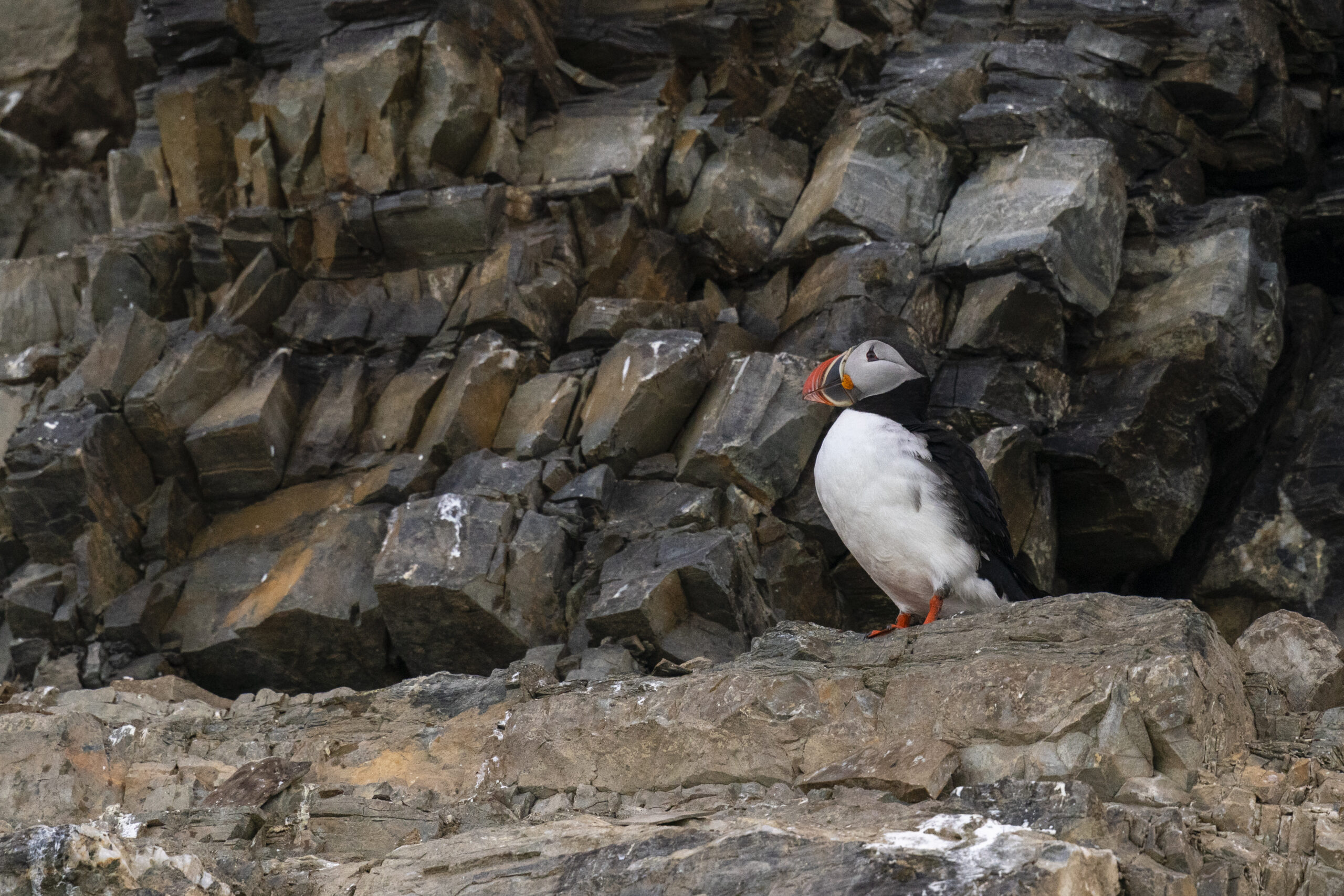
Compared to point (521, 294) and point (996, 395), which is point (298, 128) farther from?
point (996, 395)

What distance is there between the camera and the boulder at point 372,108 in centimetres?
1186

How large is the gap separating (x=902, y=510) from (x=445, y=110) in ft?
22.2

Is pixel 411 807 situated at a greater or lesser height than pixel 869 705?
lesser

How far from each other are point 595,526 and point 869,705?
4214mm

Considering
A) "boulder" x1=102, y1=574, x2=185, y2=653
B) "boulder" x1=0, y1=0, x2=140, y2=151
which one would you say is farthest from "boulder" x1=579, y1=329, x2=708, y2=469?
"boulder" x1=0, y1=0, x2=140, y2=151

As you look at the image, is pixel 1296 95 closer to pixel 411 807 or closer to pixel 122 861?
pixel 411 807

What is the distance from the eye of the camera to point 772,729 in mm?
5762

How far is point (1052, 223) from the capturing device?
10148 millimetres

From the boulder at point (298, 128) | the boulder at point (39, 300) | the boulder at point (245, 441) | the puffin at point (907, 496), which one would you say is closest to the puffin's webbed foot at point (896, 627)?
the puffin at point (907, 496)

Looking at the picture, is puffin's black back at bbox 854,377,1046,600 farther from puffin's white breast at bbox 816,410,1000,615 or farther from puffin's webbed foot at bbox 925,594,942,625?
puffin's webbed foot at bbox 925,594,942,625

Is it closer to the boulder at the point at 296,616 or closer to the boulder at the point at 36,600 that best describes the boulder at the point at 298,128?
the boulder at the point at 296,616

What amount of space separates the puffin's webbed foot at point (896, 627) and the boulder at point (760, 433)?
2.62 meters

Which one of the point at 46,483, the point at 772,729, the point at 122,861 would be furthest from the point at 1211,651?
the point at 46,483

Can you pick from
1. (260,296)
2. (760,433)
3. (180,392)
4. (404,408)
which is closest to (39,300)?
(260,296)
